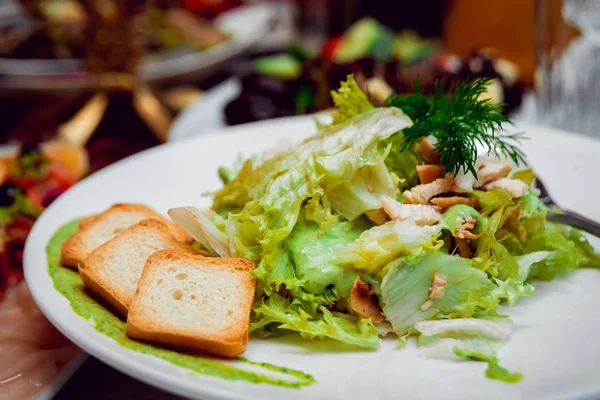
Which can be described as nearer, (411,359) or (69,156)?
(411,359)

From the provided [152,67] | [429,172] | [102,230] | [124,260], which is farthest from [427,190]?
[152,67]

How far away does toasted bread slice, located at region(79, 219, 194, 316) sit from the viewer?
159 cm

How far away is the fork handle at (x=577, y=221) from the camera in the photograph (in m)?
1.84

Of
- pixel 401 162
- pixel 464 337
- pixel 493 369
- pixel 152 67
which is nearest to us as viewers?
pixel 493 369

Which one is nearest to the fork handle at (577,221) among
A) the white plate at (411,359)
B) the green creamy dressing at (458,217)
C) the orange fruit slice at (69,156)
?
the white plate at (411,359)

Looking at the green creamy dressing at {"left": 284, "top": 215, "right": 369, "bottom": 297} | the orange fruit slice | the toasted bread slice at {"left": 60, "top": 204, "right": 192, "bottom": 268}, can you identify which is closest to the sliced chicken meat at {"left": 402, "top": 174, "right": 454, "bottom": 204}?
the green creamy dressing at {"left": 284, "top": 215, "right": 369, "bottom": 297}

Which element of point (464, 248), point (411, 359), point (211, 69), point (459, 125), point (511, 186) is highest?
point (459, 125)

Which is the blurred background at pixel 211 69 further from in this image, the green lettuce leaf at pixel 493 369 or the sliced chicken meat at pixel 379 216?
the green lettuce leaf at pixel 493 369

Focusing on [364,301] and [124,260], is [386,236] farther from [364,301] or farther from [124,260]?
[124,260]

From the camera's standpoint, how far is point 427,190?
1.69 m

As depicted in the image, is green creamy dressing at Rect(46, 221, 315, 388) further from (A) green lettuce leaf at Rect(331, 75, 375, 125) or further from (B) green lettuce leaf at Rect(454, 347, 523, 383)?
(A) green lettuce leaf at Rect(331, 75, 375, 125)

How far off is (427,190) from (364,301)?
13.3 inches

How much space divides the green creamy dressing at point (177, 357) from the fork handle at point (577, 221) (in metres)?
0.93

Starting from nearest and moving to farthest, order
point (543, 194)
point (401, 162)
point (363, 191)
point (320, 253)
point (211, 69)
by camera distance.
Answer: point (320, 253) → point (363, 191) → point (401, 162) → point (543, 194) → point (211, 69)
